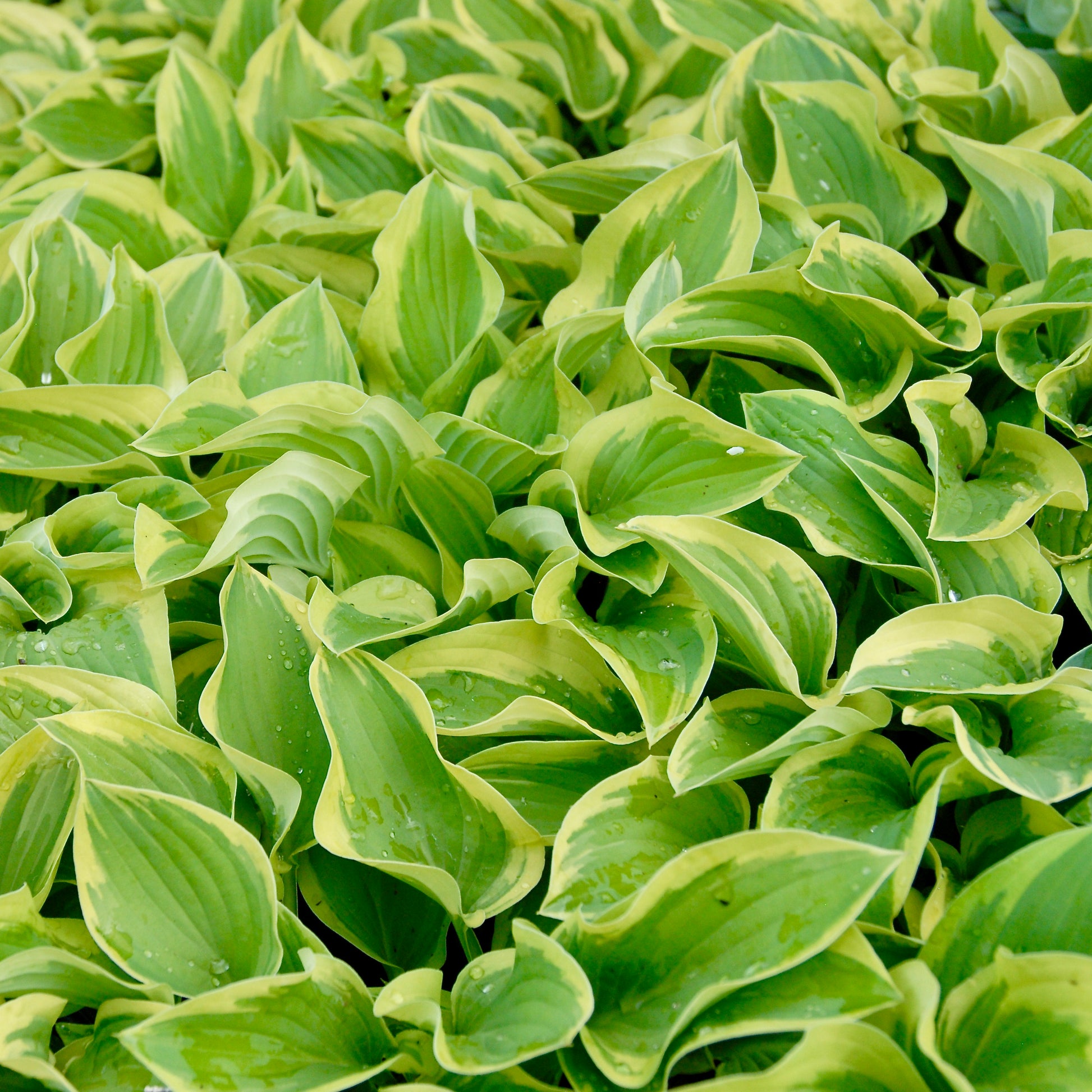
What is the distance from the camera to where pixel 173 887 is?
75cm

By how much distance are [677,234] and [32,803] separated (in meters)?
0.79

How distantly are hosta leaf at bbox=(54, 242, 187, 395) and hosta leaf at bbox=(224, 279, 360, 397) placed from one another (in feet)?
0.27

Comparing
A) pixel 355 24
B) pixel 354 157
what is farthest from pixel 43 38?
pixel 354 157

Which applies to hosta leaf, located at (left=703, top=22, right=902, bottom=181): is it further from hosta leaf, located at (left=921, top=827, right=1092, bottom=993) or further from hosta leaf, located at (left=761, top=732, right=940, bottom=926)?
hosta leaf, located at (left=921, top=827, right=1092, bottom=993)

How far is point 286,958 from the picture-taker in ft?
2.46

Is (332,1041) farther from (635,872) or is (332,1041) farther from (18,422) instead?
(18,422)

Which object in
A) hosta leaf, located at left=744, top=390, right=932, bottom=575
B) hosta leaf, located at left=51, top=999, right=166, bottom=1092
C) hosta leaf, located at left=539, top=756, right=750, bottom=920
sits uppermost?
hosta leaf, located at left=744, top=390, right=932, bottom=575

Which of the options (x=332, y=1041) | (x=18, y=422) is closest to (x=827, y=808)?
(x=332, y=1041)

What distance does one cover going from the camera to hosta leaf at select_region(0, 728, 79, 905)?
82 centimetres

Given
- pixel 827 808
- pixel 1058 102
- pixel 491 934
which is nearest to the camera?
pixel 827 808

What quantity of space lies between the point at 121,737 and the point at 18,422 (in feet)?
1.30

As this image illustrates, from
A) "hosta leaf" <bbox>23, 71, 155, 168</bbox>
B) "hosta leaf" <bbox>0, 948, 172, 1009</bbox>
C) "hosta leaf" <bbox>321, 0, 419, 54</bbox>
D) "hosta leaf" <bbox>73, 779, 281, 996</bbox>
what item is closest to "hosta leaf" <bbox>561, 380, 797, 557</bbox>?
"hosta leaf" <bbox>73, 779, 281, 996</bbox>

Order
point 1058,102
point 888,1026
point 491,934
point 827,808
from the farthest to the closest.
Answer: point 1058,102 < point 491,934 < point 827,808 < point 888,1026

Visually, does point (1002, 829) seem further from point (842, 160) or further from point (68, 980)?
point (842, 160)
